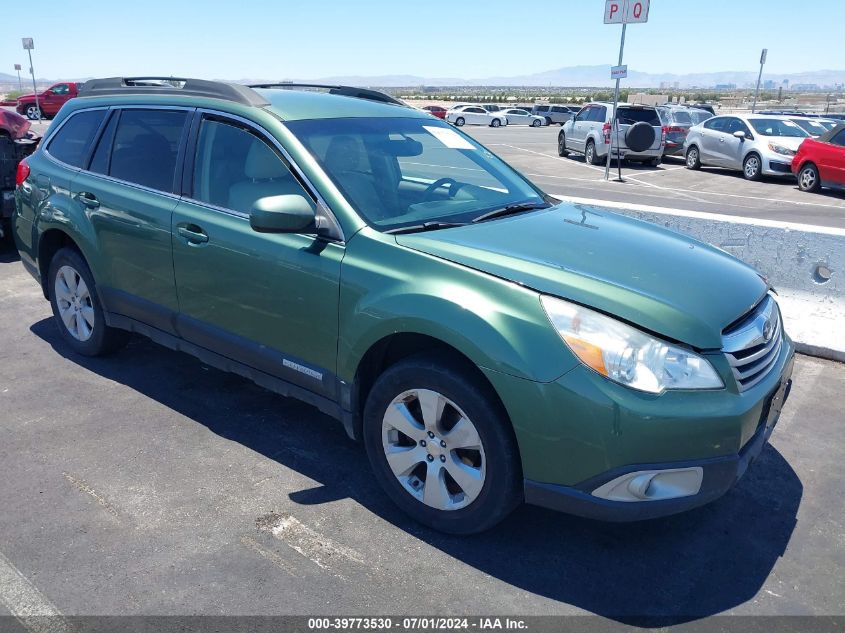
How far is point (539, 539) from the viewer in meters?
3.23

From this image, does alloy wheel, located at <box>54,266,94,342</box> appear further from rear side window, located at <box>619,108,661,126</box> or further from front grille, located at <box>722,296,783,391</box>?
rear side window, located at <box>619,108,661,126</box>

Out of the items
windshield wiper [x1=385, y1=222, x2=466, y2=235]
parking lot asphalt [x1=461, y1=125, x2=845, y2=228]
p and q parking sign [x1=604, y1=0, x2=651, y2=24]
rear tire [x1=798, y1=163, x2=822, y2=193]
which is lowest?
parking lot asphalt [x1=461, y1=125, x2=845, y2=228]

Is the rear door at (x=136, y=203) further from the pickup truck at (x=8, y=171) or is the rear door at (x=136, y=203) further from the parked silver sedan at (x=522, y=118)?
the parked silver sedan at (x=522, y=118)

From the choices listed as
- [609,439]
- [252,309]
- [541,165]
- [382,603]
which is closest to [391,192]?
[252,309]

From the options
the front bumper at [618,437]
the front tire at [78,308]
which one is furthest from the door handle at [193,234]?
the front bumper at [618,437]

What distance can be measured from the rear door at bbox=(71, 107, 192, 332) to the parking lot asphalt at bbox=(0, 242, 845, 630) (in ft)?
2.29

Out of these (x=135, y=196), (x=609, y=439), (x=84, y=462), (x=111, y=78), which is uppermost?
(x=111, y=78)

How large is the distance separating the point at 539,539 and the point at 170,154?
2.94 meters

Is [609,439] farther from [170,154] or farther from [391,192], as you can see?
[170,154]

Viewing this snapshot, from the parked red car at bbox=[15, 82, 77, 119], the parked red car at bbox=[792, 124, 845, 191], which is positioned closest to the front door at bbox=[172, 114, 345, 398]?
the parked red car at bbox=[792, 124, 845, 191]

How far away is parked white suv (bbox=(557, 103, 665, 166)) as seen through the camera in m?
20.4

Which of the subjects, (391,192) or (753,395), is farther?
(391,192)

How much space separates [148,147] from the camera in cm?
441

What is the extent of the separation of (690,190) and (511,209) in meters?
13.9
